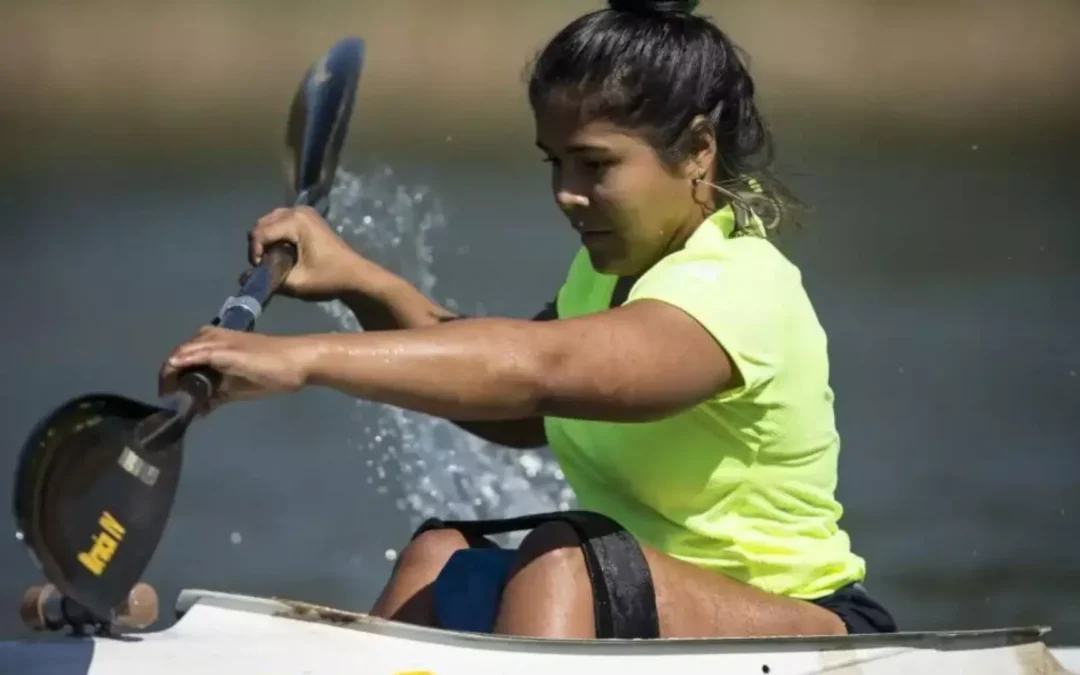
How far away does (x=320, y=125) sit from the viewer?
286 cm

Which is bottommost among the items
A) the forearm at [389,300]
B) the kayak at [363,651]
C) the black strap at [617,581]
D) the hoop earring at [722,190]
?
the kayak at [363,651]

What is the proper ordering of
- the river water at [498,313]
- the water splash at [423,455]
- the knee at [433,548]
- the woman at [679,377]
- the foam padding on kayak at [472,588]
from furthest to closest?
the river water at [498,313] < the water splash at [423,455] < the knee at [433,548] < the foam padding on kayak at [472,588] < the woman at [679,377]

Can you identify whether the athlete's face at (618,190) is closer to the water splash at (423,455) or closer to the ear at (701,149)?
the ear at (701,149)

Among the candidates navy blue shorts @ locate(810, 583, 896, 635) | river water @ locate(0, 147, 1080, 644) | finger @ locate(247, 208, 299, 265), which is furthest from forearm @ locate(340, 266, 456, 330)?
river water @ locate(0, 147, 1080, 644)

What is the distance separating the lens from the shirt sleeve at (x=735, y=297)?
191cm

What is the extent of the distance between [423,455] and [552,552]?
2.50 meters

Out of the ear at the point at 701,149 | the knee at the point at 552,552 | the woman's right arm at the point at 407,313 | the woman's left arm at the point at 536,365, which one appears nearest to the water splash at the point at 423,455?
the woman's right arm at the point at 407,313

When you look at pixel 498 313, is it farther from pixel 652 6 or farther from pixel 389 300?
pixel 652 6

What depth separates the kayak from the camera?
1.77 m

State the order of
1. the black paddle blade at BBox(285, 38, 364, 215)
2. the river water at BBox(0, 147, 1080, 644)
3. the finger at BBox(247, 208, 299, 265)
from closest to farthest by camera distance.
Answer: the finger at BBox(247, 208, 299, 265) → the black paddle blade at BBox(285, 38, 364, 215) → the river water at BBox(0, 147, 1080, 644)

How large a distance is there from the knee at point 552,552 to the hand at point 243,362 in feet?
1.24

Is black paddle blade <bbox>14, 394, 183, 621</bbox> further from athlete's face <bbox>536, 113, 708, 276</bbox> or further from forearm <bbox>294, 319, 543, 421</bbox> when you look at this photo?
athlete's face <bbox>536, 113, 708, 276</bbox>

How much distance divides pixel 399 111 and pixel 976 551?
3.61 m

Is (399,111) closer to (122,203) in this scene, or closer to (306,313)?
(122,203)
